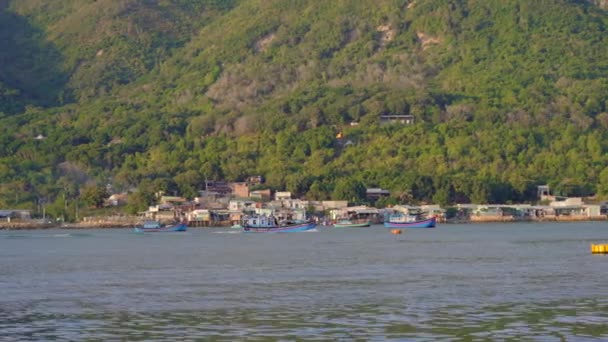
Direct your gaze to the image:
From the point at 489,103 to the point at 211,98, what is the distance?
141ft

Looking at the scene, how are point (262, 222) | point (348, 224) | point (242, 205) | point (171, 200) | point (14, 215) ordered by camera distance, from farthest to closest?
point (171, 200) < point (242, 205) < point (14, 215) < point (348, 224) < point (262, 222)

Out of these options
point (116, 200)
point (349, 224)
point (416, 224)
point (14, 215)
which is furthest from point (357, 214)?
point (14, 215)

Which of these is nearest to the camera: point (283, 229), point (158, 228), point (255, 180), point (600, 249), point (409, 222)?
point (600, 249)

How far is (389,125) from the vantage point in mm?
163625

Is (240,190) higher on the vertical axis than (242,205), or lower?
higher

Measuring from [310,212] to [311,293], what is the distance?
88688 millimetres

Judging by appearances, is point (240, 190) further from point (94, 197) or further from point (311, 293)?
point (311, 293)

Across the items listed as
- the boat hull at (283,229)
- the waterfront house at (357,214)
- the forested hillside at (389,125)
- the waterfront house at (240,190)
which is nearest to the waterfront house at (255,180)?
the forested hillside at (389,125)

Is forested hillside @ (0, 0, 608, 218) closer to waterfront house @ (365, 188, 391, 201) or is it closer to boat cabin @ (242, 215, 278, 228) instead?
waterfront house @ (365, 188, 391, 201)

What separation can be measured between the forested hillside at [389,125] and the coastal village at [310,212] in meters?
3.04

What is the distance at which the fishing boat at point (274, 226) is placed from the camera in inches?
4129

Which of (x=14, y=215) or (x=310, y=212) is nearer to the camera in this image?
(x=14, y=215)

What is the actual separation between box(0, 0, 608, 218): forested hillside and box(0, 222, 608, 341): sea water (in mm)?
70407

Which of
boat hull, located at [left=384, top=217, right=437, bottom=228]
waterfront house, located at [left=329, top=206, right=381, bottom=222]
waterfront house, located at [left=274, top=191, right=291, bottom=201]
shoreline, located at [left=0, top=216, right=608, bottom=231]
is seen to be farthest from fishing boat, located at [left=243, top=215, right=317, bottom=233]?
waterfront house, located at [left=274, top=191, right=291, bottom=201]
